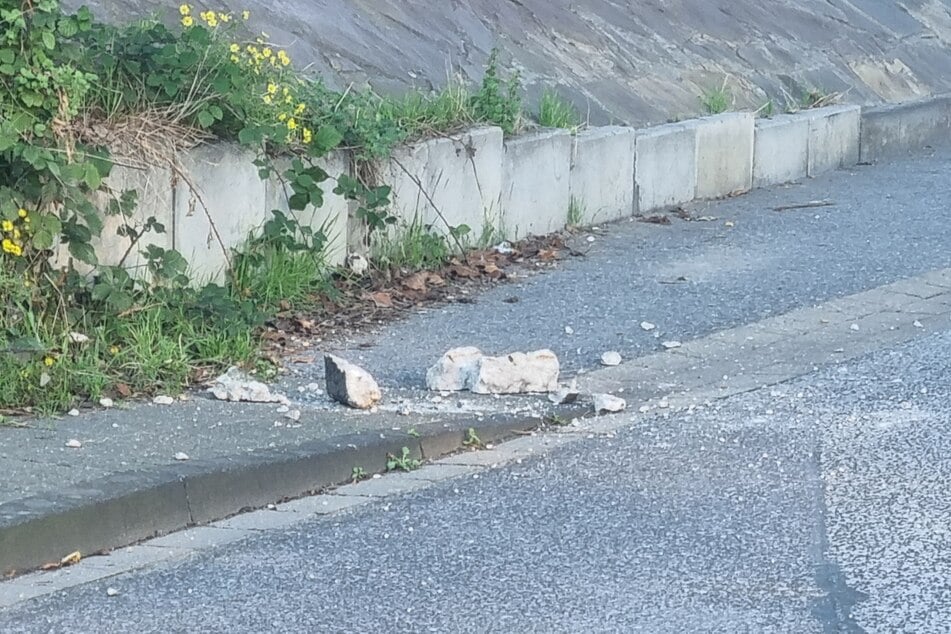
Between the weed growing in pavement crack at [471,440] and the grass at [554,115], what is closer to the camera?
the weed growing in pavement crack at [471,440]

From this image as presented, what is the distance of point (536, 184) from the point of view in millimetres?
9055

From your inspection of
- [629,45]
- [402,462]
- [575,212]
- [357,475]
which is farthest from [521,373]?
[629,45]

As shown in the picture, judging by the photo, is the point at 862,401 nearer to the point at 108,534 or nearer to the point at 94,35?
the point at 108,534

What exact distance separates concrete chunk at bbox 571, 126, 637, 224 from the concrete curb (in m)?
3.63

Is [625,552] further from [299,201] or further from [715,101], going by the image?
[715,101]

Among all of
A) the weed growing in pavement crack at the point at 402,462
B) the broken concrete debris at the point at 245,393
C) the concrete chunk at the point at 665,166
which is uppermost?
the concrete chunk at the point at 665,166

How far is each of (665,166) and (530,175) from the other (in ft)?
4.41

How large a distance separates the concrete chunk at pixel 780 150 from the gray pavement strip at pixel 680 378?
8.02 ft

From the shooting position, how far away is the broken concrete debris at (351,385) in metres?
6.07

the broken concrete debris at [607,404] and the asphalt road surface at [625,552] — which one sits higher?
the broken concrete debris at [607,404]

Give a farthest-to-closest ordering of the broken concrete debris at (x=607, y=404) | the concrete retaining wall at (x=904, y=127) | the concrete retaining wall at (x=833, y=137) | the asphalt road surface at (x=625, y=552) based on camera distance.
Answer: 1. the concrete retaining wall at (x=904, y=127)
2. the concrete retaining wall at (x=833, y=137)
3. the broken concrete debris at (x=607, y=404)
4. the asphalt road surface at (x=625, y=552)

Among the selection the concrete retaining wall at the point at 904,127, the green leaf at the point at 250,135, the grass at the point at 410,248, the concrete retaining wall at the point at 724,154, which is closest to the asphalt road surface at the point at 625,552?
the green leaf at the point at 250,135

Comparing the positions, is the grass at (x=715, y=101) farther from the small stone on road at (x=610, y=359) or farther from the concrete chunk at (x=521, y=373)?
the concrete chunk at (x=521, y=373)

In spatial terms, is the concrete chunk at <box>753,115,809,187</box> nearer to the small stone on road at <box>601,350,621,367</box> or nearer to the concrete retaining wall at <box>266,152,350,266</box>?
the concrete retaining wall at <box>266,152,350,266</box>
